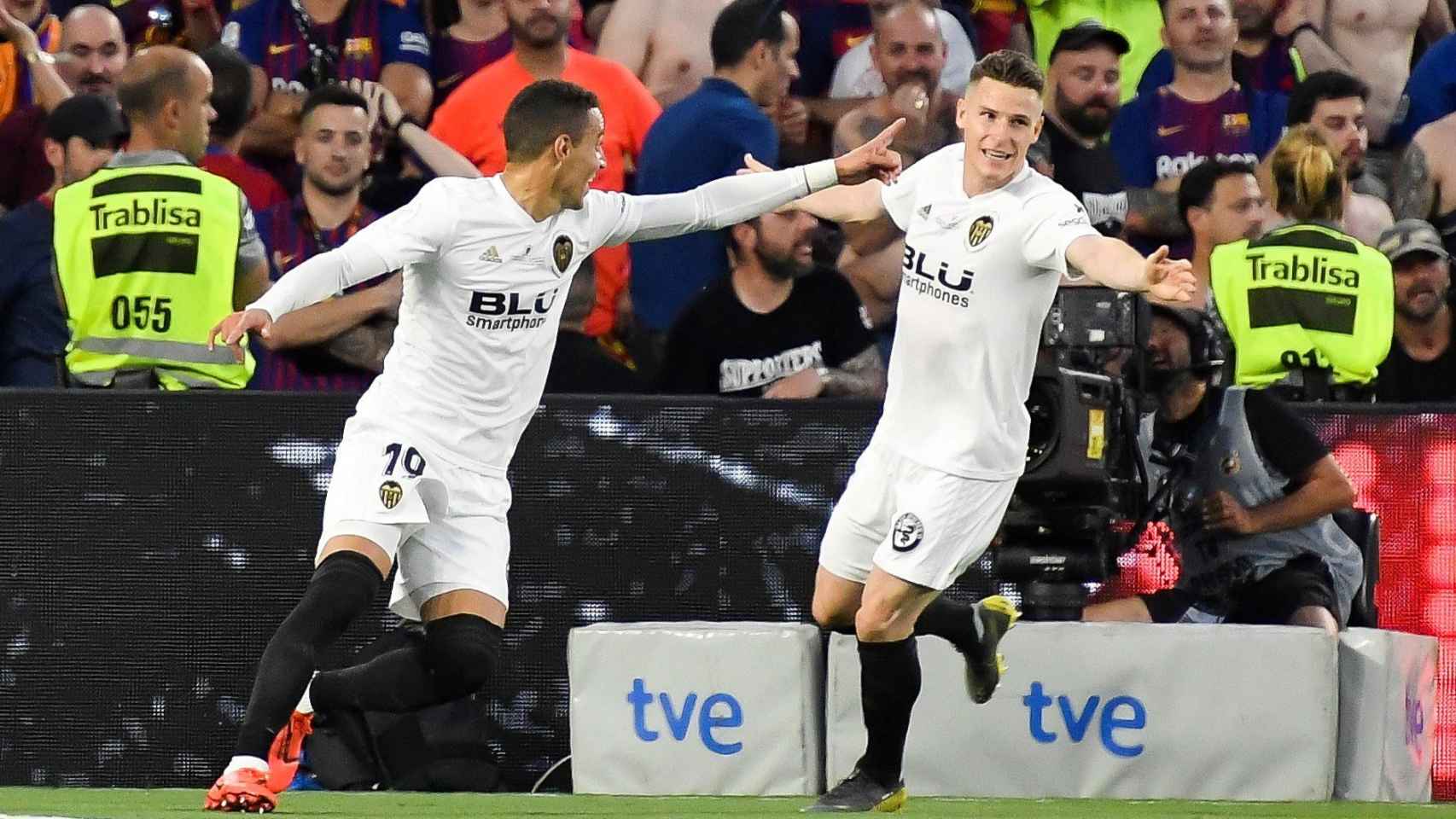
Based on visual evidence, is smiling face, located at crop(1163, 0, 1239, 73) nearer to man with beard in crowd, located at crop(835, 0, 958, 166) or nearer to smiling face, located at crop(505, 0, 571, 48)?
man with beard in crowd, located at crop(835, 0, 958, 166)

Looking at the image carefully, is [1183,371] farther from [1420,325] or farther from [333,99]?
[333,99]

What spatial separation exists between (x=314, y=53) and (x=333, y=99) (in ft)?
2.65

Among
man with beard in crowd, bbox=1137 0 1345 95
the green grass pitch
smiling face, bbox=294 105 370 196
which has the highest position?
man with beard in crowd, bbox=1137 0 1345 95

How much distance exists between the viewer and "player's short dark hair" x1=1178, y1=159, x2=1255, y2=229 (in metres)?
9.83

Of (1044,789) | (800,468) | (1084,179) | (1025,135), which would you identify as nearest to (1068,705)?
(1044,789)

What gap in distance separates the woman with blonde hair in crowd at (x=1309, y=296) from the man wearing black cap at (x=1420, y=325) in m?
0.62

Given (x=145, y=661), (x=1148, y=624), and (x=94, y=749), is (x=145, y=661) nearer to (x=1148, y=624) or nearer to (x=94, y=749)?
(x=94, y=749)

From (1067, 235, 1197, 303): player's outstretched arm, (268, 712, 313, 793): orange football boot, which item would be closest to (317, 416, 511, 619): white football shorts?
(268, 712, 313, 793): orange football boot

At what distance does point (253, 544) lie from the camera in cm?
857

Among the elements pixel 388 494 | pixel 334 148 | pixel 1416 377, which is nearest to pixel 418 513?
pixel 388 494

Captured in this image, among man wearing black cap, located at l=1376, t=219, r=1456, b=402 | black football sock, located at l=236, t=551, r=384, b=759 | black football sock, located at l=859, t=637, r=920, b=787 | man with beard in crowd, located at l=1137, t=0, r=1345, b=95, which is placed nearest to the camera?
black football sock, located at l=236, t=551, r=384, b=759

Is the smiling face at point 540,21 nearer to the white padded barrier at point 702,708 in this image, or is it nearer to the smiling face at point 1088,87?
the smiling face at point 1088,87

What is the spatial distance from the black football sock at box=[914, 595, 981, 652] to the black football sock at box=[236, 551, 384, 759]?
1.70m

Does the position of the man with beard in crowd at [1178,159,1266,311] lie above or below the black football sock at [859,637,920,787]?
above
